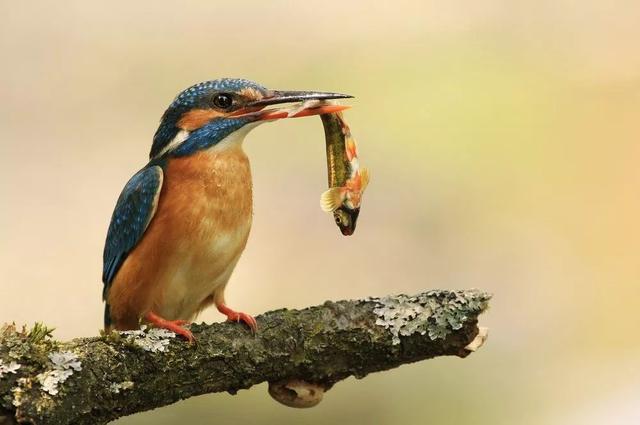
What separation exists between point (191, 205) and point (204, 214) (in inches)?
2.1

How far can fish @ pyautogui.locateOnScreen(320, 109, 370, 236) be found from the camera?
3.29 meters

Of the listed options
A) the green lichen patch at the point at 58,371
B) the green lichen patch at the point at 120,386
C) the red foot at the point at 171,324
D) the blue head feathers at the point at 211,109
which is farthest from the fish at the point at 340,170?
the green lichen patch at the point at 58,371

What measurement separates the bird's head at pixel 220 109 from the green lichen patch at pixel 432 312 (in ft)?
2.33

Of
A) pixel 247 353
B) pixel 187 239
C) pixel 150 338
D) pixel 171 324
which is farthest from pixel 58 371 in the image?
pixel 187 239

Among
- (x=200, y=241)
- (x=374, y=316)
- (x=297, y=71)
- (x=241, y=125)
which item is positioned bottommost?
(x=374, y=316)

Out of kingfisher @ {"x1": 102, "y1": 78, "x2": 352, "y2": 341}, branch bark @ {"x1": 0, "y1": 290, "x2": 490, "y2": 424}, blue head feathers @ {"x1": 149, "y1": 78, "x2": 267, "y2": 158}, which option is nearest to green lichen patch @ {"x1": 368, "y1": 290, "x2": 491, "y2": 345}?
branch bark @ {"x1": 0, "y1": 290, "x2": 490, "y2": 424}

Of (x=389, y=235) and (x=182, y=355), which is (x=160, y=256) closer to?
(x=182, y=355)

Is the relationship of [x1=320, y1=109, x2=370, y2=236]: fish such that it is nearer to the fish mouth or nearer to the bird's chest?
the fish mouth

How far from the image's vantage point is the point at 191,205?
3301 millimetres

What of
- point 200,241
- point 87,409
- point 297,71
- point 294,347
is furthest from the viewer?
point 297,71

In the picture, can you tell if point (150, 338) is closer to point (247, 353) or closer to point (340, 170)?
point (247, 353)

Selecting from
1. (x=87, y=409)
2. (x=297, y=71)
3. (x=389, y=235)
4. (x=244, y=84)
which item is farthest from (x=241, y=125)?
(x=297, y=71)

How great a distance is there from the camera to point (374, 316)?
316 centimetres

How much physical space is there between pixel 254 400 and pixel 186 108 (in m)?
2.61
